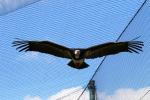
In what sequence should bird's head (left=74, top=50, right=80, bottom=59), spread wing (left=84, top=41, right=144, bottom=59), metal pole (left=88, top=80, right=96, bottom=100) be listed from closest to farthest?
bird's head (left=74, top=50, right=80, bottom=59)
spread wing (left=84, top=41, right=144, bottom=59)
metal pole (left=88, top=80, right=96, bottom=100)

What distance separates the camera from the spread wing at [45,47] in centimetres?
909

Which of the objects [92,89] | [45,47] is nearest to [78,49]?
[45,47]

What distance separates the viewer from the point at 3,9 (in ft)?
Result: 25.0

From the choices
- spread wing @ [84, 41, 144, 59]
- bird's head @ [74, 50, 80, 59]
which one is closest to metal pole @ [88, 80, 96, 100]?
spread wing @ [84, 41, 144, 59]

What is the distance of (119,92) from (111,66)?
720mm

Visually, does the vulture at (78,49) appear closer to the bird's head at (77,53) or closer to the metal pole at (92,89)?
the bird's head at (77,53)

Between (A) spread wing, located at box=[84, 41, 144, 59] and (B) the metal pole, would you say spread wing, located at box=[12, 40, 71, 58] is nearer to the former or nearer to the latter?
(A) spread wing, located at box=[84, 41, 144, 59]

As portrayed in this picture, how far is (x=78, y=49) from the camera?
9.23m

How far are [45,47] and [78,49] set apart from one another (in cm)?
73

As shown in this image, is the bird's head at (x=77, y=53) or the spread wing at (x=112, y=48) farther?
the spread wing at (x=112, y=48)

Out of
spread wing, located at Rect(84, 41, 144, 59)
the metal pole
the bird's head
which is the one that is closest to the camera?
the bird's head

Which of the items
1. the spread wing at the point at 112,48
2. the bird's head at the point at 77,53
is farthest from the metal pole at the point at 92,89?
the bird's head at the point at 77,53

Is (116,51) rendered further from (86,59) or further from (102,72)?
(102,72)

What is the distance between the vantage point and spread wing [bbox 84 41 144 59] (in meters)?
9.42
